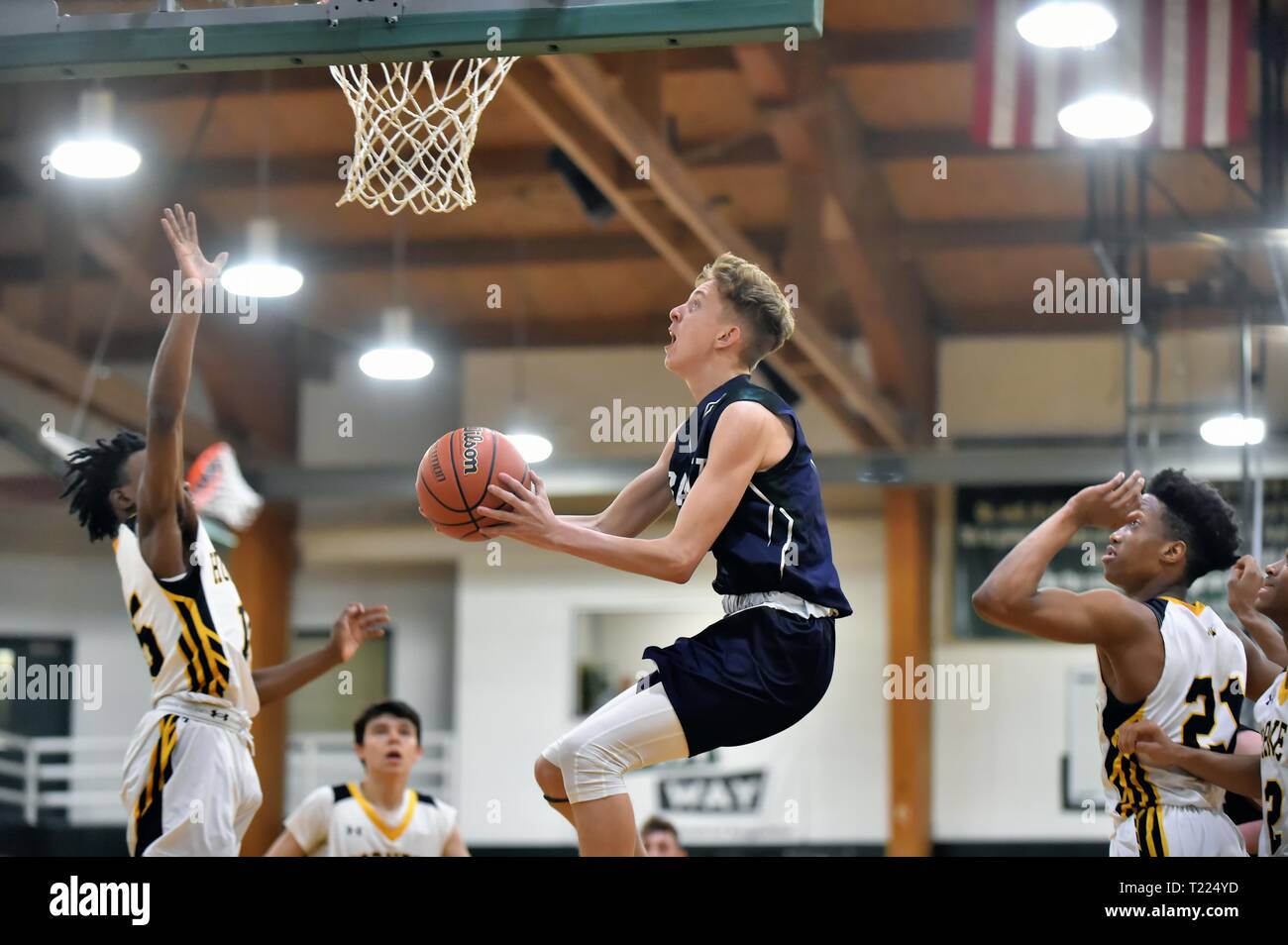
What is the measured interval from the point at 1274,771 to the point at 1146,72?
5.57 metres

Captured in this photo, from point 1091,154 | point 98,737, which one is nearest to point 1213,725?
point 1091,154

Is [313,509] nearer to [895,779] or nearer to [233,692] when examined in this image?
[895,779]

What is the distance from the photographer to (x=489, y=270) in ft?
51.5

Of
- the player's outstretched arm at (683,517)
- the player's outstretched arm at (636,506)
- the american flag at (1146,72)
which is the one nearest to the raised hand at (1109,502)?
the player's outstretched arm at (683,517)

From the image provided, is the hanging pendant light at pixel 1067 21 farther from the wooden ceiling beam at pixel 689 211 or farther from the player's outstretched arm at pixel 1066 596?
the player's outstretched arm at pixel 1066 596

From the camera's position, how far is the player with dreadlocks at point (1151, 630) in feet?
14.5

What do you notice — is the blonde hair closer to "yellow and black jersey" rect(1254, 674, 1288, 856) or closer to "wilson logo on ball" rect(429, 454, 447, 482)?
"wilson logo on ball" rect(429, 454, 447, 482)

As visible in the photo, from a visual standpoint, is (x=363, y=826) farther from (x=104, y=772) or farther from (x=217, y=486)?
(x=104, y=772)

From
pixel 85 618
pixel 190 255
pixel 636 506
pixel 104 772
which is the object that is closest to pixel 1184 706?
pixel 636 506

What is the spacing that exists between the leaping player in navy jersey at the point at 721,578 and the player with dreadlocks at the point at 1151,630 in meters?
0.53

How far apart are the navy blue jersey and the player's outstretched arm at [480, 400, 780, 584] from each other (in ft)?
0.27

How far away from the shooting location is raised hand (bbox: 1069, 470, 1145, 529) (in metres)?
4.45

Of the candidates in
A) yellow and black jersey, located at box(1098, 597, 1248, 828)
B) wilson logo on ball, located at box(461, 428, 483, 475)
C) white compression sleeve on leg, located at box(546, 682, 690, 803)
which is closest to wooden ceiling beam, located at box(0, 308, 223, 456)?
wilson logo on ball, located at box(461, 428, 483, 475)

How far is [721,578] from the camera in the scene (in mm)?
4547
